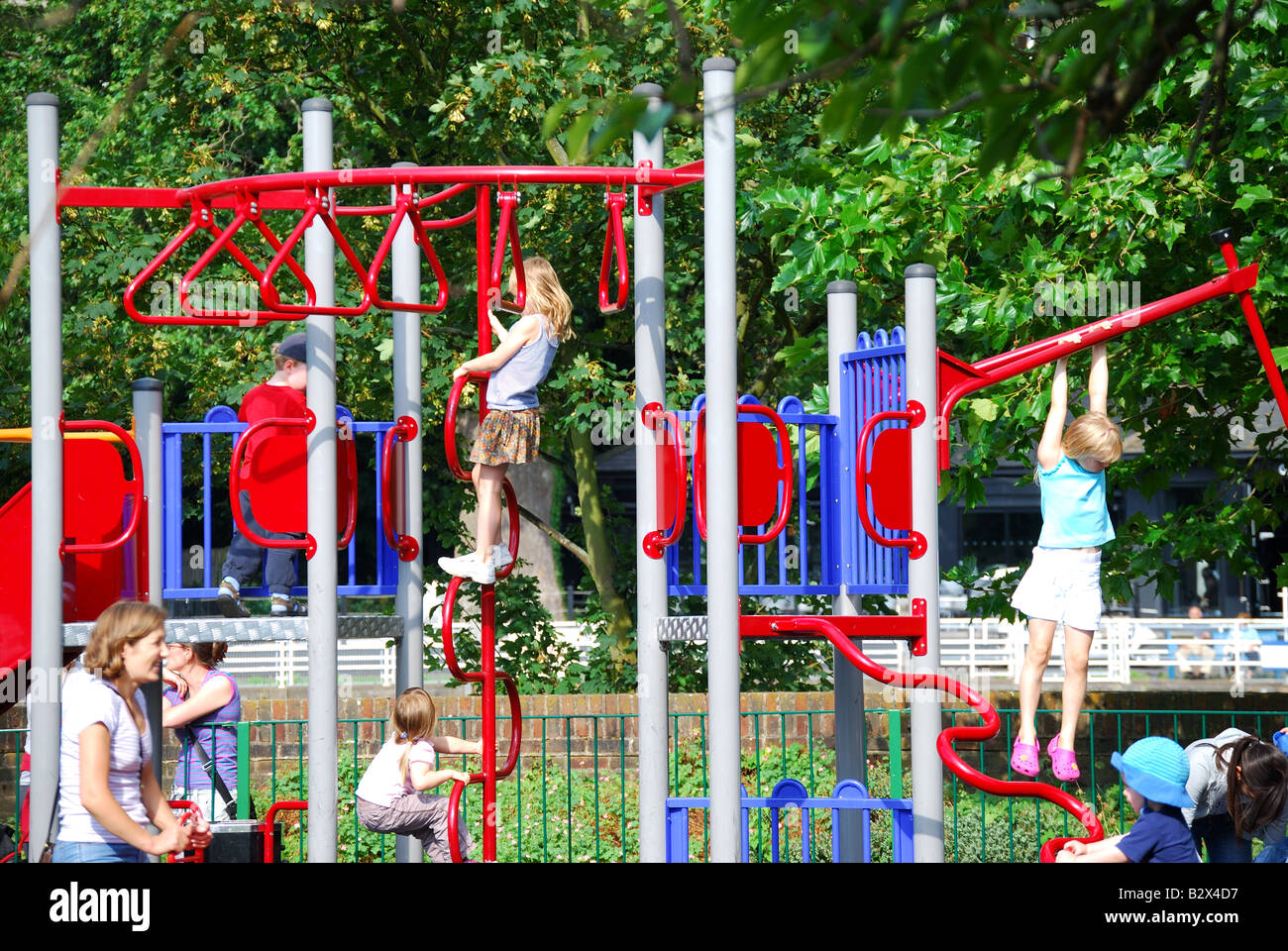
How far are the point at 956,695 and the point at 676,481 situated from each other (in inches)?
48.2

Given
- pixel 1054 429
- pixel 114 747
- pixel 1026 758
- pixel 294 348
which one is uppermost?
pixel 294 348

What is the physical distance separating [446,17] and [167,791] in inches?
264

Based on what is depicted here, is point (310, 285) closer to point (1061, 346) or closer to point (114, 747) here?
point (114, 747)

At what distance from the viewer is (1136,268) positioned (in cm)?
817

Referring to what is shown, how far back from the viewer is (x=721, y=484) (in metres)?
5.34

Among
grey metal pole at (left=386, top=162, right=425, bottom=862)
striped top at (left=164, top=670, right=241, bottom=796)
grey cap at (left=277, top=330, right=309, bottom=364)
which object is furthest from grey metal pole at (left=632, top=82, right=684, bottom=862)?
striped top at (left=164, top=670, right=241, bottom=796)

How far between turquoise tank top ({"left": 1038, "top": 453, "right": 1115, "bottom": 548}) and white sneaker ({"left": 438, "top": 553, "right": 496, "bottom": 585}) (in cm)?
209

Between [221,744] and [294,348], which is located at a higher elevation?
[294,348]

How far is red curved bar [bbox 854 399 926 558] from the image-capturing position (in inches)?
222

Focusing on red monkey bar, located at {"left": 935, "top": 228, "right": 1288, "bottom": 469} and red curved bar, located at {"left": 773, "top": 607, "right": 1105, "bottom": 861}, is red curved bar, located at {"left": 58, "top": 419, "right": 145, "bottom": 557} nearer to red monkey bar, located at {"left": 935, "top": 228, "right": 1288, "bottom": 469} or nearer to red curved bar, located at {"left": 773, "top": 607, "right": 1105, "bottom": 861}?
red curved bar, located at {"left": 773, "top": 607, "right": 1105, "bottom": 861}

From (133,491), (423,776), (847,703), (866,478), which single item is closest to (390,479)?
(133,491)

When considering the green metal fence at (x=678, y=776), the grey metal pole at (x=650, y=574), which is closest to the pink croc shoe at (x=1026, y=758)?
the grey metal pole at (x=650, y=574)

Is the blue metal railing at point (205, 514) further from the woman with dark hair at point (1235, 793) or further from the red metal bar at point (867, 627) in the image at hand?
the woman with dark hair at point (1235, 793)
